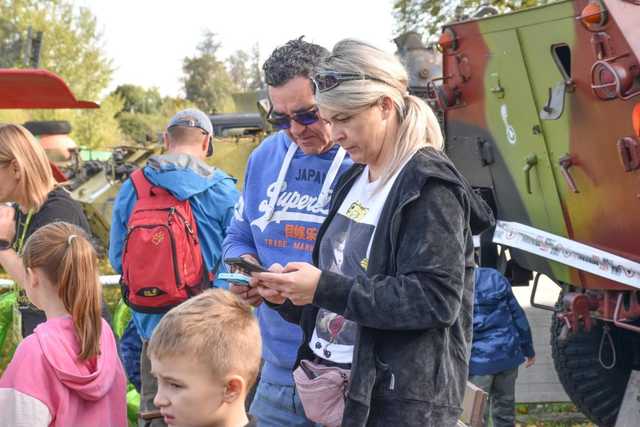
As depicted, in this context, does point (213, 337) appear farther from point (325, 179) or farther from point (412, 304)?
point (325, 179)

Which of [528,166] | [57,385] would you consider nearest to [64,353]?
[57,385]

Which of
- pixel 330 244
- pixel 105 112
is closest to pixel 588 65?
pixel 330 244

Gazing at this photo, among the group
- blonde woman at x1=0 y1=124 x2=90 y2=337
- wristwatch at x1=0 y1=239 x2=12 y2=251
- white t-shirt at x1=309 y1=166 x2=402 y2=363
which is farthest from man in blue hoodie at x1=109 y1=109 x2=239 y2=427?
white t-shirt at x1=309 y1=166 x2=402 y2=363

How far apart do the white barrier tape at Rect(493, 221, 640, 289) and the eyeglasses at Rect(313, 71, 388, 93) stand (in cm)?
253

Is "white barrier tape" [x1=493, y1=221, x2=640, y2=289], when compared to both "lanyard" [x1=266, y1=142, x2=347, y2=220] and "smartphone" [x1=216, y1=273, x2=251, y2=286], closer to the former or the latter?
"lanyard" [x1=266, y1=142, x2=347, y2=220]

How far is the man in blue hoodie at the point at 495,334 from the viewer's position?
514 cm

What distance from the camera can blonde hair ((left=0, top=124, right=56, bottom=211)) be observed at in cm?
418

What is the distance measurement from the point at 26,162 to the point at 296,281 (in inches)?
84.9

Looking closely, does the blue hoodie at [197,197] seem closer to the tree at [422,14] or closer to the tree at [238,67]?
the tree at [422,14]

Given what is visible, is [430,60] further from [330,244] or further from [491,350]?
[330,244]

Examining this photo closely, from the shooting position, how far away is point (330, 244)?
273cm

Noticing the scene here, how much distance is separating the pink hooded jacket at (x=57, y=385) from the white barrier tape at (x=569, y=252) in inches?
97.3

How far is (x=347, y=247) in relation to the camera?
262 cm

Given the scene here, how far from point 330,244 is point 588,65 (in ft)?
8.39
